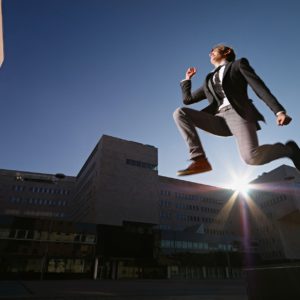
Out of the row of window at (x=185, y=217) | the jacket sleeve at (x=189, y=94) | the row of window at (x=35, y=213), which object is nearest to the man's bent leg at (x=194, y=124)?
the jacket sleeve at (x=189, y=94)

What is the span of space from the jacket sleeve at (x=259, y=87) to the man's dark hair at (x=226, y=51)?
412 millimetres

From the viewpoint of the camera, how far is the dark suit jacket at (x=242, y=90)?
8.63 feet

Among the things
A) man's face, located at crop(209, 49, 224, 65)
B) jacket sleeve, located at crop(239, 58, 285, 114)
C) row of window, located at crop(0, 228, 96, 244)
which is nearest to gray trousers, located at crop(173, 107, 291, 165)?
jacket sleeve, located at crop(239, 58, 285, 114)

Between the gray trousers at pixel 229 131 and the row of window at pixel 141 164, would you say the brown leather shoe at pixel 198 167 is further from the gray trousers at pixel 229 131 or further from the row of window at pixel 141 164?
the row of window at pixel 141 164

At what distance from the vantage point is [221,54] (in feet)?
10.7

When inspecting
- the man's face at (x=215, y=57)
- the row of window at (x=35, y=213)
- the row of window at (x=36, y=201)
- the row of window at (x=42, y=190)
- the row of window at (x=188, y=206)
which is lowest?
the man's face at (x=215, y=57)

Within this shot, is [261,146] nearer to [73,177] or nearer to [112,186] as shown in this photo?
[112,186]

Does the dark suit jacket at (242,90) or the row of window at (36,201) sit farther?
the row of window at (36,201)

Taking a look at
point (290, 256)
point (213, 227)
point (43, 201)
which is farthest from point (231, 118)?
point (213, 227)

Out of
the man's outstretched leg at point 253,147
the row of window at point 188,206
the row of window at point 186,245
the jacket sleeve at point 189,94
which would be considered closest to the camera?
the man's outstretched leg at point 253,147

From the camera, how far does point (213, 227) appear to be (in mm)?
86500

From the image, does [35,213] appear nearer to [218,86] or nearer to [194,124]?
[194,124]

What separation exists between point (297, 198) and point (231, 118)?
218 ft

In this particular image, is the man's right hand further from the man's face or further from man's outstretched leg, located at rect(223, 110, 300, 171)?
man's outstretched leg, located at rect(223, 110, 300, 171)
